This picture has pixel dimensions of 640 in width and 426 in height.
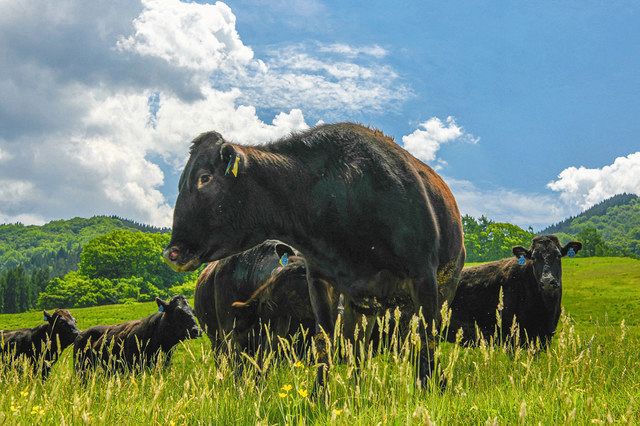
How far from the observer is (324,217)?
20.1 ft

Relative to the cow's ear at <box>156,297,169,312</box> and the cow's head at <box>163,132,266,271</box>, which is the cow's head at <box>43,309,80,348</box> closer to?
the cow's ear at <box>156,297,169,312</box>

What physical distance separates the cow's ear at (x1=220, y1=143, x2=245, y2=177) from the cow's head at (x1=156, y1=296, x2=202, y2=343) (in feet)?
29.3

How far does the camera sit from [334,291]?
638 centimetres

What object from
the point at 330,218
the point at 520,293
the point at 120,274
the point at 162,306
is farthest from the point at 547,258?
the point at 120,274

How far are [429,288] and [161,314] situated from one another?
10.3 m

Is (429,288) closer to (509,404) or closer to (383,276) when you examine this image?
(383,276)

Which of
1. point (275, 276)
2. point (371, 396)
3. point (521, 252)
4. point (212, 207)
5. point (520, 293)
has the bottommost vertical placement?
point (371, 396)

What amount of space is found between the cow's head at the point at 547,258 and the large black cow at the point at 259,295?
19.2ft

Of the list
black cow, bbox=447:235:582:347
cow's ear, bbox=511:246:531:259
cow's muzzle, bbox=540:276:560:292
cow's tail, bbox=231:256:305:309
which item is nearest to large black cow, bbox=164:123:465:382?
cow's tail, bbox=231:256:305:309

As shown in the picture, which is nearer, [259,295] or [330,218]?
[330,218]

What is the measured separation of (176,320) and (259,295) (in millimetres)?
6027

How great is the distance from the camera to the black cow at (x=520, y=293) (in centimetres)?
1257

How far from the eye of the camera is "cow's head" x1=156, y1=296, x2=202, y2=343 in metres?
14.0

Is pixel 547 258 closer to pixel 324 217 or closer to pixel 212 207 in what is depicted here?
pixel 324 217
